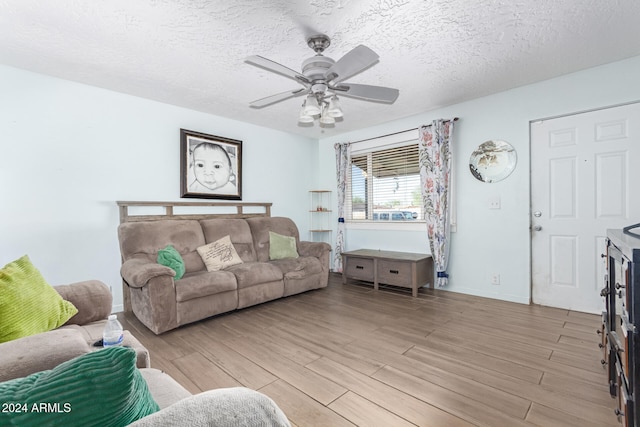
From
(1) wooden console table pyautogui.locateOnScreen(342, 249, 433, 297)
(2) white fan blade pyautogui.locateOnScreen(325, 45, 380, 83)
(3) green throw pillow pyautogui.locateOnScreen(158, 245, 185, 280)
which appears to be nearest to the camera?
(2) white fan blade pyautogui.locateOnScreen(325, 45, 380, 83)

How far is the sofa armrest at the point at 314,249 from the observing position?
13.4 ft

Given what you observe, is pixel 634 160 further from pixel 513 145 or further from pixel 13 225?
pixel 13 225

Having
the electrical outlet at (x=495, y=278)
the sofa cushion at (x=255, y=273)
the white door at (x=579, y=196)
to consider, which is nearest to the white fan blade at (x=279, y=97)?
the sofa cushion at (x=255, y=273)

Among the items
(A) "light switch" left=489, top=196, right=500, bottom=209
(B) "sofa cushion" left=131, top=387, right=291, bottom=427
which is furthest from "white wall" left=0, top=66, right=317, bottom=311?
(A) "light switch" left=489, top=196, right=500, bottom=209

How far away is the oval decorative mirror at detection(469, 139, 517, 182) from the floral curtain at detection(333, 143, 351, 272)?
6.33 feet

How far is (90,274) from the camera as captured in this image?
3.13 m

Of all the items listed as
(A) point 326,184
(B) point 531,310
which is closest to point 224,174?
(A) point 326,184

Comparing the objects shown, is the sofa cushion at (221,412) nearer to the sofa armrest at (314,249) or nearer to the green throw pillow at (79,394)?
the green throw pillow at (79,394)

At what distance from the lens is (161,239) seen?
331 cm

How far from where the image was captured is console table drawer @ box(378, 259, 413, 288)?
3.76m

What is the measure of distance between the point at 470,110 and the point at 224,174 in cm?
330

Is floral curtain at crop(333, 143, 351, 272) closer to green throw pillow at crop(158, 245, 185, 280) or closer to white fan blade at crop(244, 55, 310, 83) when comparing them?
green throw pillow at crop(158, 245, 185, 280)

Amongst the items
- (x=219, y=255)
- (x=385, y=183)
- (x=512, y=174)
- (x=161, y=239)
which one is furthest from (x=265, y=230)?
(x=512, y=174)

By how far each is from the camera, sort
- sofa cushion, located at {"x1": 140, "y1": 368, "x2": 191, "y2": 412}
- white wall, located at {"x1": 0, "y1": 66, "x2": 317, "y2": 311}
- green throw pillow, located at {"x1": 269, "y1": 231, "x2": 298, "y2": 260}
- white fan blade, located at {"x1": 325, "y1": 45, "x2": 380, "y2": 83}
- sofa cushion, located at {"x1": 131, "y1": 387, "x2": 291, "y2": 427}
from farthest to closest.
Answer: green throw pillow, located at {"x1": 269, "y1": 231, "x2": 298, "y2": 260}, white wall, located at {"x1": 0, "y1": 66, "x2": 317, "y2": 311}, white fan blade, located at {"x1": 325, "y1": 45, "x2": 380, "y2": 83}, sofa cushion, located at {"x1": 140, "y1": 368, "x2": 191, "y2": 412}, sofa cushion, located at {"x1": 131, "y1": 387, "x2": 291, "y2": 427}
